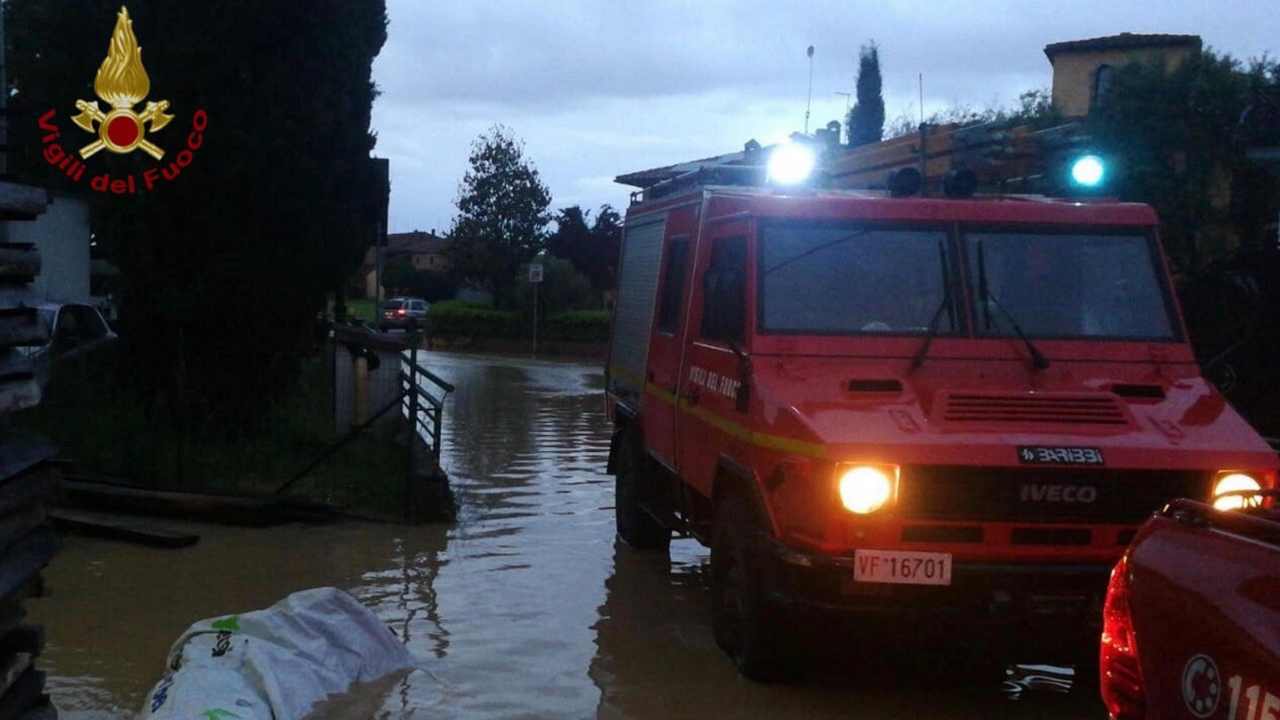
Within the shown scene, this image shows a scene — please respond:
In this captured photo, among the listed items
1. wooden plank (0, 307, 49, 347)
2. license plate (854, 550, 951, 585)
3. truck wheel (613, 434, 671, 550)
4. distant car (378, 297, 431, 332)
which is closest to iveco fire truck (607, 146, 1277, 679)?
license plate (854, 550, 951, 585)

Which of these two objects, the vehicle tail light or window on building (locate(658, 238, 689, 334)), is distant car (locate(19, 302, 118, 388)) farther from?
the vehicle tail light

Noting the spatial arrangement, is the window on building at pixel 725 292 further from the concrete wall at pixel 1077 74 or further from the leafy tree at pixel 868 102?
the leafy tree at pixel 868 102

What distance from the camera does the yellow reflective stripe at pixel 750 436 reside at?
21.3 feet

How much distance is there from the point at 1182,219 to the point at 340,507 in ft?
61.8

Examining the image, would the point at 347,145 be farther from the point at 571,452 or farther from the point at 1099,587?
the point at 1099,587

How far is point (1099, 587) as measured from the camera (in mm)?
6520

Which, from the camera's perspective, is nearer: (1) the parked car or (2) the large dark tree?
(1) the parked car

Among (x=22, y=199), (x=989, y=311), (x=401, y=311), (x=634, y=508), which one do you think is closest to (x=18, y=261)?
(x=22, y=199)

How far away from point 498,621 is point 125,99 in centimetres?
666

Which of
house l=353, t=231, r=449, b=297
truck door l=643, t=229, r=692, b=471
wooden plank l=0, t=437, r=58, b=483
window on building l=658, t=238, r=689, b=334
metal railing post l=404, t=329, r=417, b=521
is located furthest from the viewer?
house l=353, t=231, r=449, b=297

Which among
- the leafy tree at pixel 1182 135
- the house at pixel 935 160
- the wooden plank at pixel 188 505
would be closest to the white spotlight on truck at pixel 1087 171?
the house at pixel 935 160

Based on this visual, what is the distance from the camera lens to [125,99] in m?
12.8

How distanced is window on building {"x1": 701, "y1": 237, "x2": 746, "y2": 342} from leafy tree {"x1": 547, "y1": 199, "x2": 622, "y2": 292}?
49.4 meters

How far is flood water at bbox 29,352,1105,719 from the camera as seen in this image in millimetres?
7000
